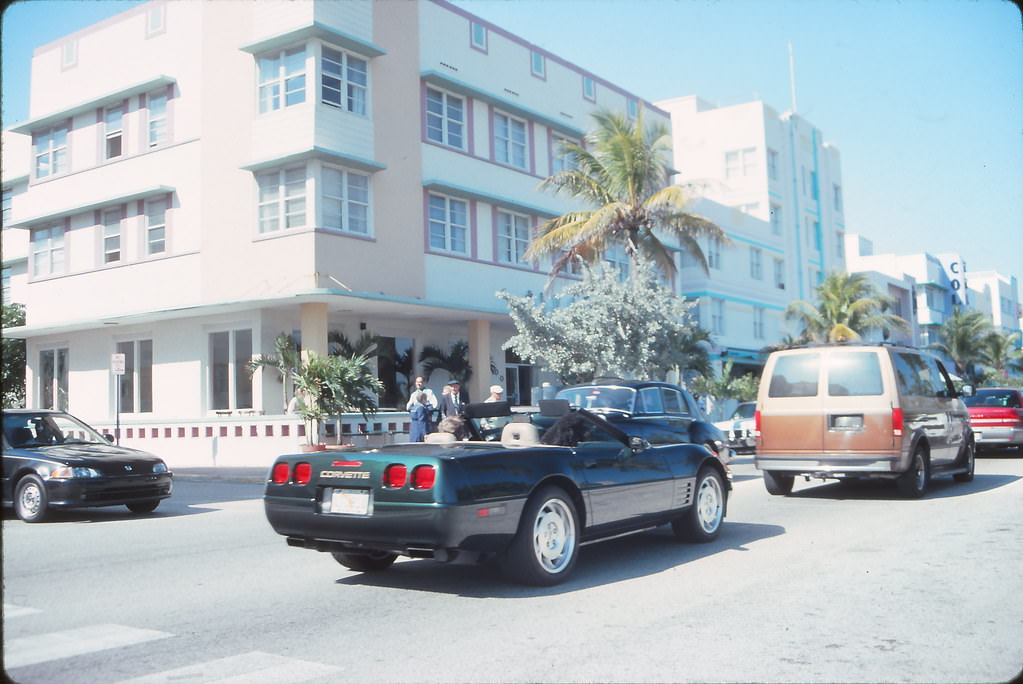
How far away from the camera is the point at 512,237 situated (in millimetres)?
27578

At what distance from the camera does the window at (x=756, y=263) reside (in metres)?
42.0

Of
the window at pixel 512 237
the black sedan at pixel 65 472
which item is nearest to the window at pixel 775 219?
the window at pixel 512 237

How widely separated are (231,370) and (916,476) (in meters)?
16.6

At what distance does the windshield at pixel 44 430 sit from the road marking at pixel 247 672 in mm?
8628

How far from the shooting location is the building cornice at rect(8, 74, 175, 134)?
79.3 feet

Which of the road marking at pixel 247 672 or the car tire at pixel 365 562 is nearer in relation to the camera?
the road marking at pixel 247 672

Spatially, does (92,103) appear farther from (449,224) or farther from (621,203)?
(621,203)

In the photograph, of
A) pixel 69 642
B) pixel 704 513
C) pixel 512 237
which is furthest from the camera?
Result: pixel 512 237

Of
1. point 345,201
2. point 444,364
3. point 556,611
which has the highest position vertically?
point 345,201

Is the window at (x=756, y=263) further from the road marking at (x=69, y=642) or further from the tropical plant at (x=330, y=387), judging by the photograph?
the road marking at (x=69, y=642)

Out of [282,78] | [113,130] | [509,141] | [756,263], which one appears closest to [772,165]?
[756,263]

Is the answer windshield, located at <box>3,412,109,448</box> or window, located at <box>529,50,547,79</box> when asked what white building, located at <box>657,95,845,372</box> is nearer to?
window, located at <box>529,50,547,79</box>

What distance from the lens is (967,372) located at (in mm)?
61938

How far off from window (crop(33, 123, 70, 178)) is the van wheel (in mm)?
23689
